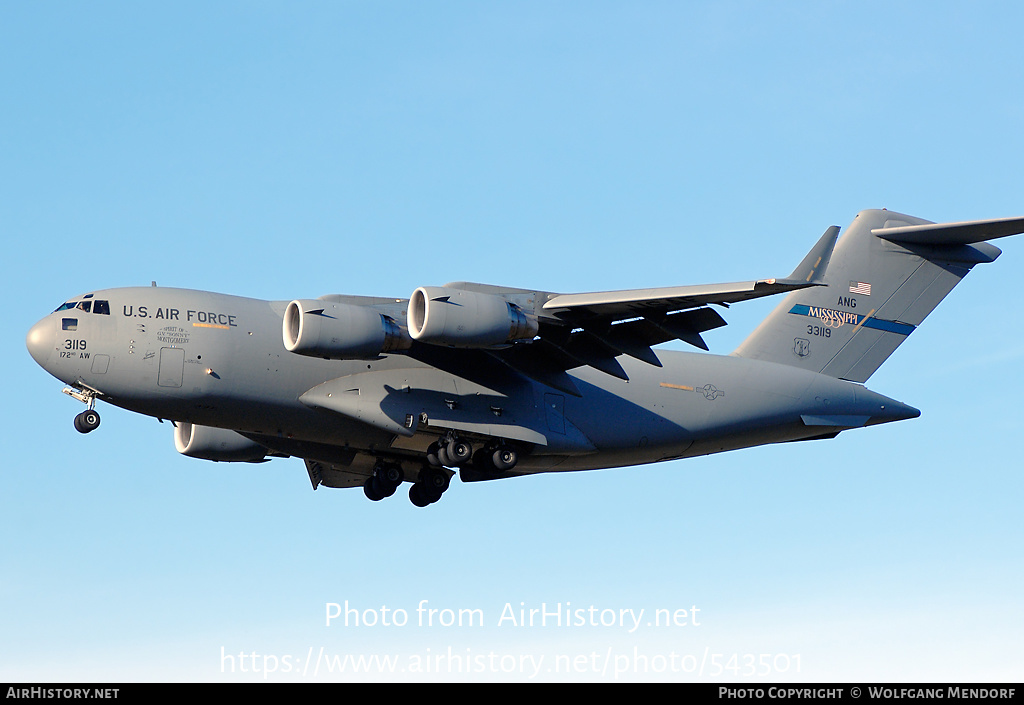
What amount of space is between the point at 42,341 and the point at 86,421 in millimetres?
1001

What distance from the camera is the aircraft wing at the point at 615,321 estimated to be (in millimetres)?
13578

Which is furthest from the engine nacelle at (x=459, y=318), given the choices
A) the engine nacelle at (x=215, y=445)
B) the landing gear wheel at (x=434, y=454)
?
the engine nacelle at (x=215, y=445)

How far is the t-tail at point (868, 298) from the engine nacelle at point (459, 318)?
5.07m

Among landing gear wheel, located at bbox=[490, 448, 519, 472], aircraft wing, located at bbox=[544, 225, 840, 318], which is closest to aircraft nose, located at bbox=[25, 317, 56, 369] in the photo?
Result: landing gear wheel, located at bbox=[490, 448, 519, 472]

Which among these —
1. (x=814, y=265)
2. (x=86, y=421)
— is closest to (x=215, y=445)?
(x=86, y=421)

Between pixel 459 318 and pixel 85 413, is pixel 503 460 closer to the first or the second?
pixel 459 318

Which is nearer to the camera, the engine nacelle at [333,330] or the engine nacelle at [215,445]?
the engine nacelle at [333,330]

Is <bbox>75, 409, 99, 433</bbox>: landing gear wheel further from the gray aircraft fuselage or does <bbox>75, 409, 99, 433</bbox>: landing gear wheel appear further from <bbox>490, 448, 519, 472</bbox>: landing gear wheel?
<bbox>490, 448, 519, 472</bbox>: landing gear wheel

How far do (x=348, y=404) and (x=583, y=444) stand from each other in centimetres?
304

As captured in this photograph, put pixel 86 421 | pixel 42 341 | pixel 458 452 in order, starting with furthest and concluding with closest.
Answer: pixel 458 452
pixel 86 421
pixel 42 341

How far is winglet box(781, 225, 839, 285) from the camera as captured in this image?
1329cm

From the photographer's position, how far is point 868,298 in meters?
18.5

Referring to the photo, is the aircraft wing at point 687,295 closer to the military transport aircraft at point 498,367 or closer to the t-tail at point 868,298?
the military transport aircraft at point 498,367
